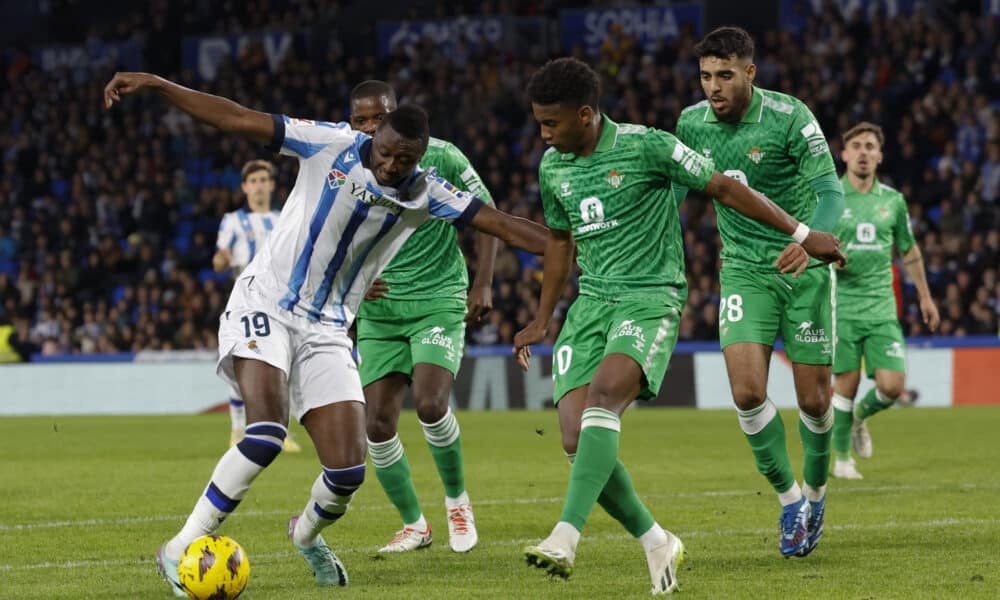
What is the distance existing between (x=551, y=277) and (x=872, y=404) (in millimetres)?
6439

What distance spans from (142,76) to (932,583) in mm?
3911

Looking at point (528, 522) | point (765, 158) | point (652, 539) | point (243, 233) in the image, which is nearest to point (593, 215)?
point (652, 539)

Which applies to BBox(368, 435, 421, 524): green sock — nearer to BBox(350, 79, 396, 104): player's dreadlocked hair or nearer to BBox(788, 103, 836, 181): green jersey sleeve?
BBox(350, 79, 396, 104): player's dreadlocked hair

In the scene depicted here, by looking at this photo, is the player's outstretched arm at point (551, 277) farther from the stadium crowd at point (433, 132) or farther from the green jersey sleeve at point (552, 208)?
the stadium crowd at point (433, 132)

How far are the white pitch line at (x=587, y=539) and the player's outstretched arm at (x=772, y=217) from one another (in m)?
2.31

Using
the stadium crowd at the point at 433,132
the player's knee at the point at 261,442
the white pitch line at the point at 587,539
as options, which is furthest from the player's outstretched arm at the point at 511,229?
the stadium crowd at the point at 433,132

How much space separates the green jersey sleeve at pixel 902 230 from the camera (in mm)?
11875

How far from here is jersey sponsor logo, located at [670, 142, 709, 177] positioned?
20.6 ft

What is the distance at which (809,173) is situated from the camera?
7.50 m

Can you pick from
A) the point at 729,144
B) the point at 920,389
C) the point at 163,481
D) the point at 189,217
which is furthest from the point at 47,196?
the point at 729,144

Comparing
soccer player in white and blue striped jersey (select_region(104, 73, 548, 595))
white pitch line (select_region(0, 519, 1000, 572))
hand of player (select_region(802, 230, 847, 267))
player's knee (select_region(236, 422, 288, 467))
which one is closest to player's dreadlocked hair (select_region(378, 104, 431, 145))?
soccer player in white and blue striped jersey (select_region(104, 73, 548, 595))

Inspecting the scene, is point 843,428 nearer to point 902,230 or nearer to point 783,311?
point 902,230

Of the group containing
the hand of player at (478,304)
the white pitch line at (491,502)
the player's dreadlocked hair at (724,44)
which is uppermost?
the player's dreadlocked hair at (724,44)

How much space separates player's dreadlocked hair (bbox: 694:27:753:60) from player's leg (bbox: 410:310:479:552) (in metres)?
1.99
